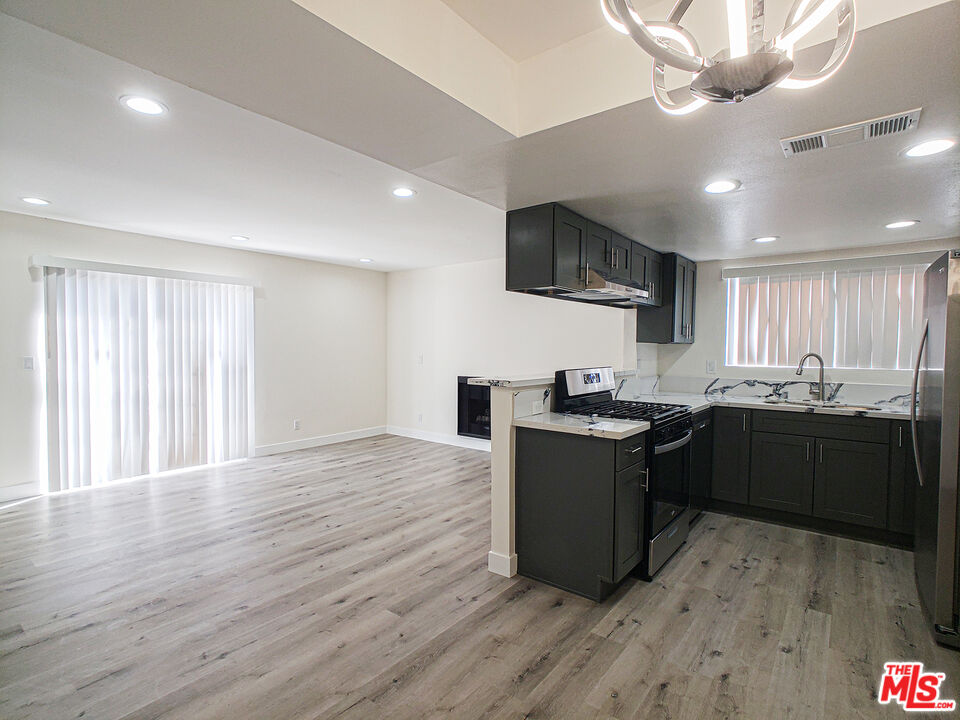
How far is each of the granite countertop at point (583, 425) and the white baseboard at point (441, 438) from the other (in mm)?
3376

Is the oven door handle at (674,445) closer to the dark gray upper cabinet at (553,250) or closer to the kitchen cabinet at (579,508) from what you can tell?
the kitchen cabinet at (579,508)

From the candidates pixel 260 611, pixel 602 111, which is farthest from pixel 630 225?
pixel 260 611

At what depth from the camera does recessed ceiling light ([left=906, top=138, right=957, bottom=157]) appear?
2002mm

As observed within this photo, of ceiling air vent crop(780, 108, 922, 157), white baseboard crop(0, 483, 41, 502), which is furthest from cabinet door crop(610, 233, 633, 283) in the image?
white baseboard crop(0, 483, 41, 502)

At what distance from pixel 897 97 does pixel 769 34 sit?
0.58 metres

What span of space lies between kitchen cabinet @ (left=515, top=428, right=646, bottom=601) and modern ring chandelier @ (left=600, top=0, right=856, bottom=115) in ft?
6.06

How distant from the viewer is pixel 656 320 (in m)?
4.41

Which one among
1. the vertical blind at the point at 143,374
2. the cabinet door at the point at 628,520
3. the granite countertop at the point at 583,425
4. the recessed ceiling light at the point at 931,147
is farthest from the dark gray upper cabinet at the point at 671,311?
the vertical blind at the point at 143,374

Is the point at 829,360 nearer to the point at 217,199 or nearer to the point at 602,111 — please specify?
the point at 602,111

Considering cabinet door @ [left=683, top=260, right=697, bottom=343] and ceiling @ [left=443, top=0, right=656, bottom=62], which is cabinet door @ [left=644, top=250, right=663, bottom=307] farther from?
ceiling @ [left=443, top=0, right=656, bottom=62]

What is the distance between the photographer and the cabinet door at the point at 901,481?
3256 millimetres

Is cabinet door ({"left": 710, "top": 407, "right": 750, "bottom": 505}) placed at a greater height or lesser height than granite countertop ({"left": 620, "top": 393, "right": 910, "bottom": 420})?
lesser

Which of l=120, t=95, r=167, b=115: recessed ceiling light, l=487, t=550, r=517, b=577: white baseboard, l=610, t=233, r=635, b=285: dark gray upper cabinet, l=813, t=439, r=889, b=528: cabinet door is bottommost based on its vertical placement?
l=487, t=550, r=517, b=577: white baseboard

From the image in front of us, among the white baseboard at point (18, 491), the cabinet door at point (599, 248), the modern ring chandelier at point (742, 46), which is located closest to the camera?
the modern ring chandelier at point (742, 46)
